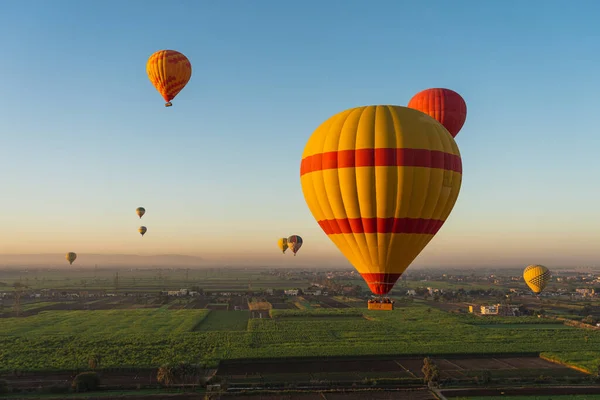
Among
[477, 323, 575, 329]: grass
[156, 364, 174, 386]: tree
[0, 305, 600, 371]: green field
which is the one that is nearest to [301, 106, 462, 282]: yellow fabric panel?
[156, 364, 174, 386]: tree

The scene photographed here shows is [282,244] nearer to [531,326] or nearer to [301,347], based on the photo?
[301,347]

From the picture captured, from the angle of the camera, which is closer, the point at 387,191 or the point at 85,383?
the point at 387,191

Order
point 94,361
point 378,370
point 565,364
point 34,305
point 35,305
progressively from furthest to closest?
point 35,305 < point 34,305 < point 565,364 < point 94,361 < point 378,370

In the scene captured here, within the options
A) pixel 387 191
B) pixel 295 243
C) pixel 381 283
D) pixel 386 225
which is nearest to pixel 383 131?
pixel 387 191

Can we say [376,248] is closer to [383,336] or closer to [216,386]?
[216,386]

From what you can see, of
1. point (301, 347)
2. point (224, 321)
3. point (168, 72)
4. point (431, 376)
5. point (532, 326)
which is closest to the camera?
point (168, 72)

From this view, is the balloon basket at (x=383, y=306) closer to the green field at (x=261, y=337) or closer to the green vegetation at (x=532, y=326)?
the green field at (x=261, y=337)

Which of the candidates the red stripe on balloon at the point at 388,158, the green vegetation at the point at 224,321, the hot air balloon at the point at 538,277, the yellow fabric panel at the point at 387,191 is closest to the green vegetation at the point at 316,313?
the green vegetation at the point at 224,321
